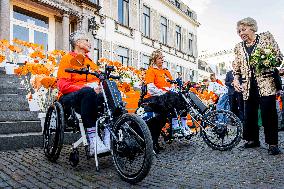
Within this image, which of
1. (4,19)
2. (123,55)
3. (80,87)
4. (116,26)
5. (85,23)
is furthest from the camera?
(123,55)

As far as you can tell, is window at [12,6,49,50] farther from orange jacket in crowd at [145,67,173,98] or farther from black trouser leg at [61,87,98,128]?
black trouser leg at [61,87,98,128]

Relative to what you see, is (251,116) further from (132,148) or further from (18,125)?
(18,125)

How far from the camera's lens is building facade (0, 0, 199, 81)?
15.3m

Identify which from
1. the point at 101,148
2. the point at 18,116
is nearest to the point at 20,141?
the point at 18,116

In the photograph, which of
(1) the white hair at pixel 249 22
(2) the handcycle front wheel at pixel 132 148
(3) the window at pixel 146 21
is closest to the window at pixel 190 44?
(3) the window at pixel 146 21

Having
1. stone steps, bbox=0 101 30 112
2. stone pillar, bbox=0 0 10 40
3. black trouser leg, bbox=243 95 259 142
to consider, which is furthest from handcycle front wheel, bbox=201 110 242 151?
stone pillar, bbox=0 0 10 40

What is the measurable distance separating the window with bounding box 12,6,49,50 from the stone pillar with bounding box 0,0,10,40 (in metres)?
1.47

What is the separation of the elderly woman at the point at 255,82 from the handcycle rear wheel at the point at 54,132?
2.91 m

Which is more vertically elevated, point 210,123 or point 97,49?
point 97,49

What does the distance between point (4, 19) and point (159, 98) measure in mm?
10060

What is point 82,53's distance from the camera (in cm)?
448

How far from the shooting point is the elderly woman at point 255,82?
16.1 feet

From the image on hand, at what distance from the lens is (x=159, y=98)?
5.54 metres

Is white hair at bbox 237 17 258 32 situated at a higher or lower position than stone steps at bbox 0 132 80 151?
higher
